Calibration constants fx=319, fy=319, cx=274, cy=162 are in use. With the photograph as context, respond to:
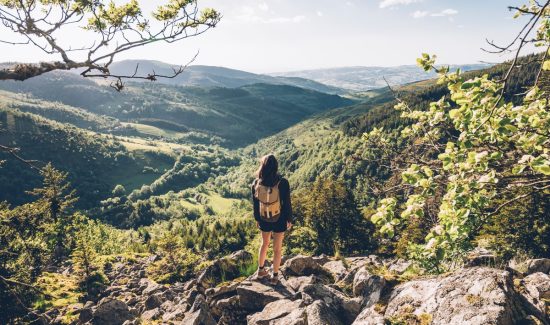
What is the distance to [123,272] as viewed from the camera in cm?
2575

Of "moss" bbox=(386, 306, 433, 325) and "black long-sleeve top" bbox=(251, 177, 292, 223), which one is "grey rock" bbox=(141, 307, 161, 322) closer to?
"black long-sleeve top" bbox=(251, 177, 292, 223)

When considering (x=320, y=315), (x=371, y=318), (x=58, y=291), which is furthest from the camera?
(x=58, y=291)

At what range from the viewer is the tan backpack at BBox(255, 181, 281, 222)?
28.6 feet

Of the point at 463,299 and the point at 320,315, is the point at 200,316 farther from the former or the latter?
the point at 463,299

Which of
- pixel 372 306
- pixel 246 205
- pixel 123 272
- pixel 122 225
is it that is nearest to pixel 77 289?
pixel 123 272

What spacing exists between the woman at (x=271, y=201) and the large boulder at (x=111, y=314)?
703 centimetres

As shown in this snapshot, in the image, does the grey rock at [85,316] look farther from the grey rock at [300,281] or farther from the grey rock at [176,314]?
the grey rock at [300,281]

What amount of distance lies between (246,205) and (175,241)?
513ft

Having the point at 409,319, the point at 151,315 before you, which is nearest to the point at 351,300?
the point at 409,319

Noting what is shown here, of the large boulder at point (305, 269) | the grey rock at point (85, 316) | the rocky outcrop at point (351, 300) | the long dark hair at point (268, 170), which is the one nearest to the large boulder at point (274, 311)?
the rocky outcrop at point (351, 300)

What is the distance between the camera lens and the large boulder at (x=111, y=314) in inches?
476

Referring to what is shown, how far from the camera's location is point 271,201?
8742 mm

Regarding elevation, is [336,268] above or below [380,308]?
below

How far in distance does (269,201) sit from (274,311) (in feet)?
9.12
